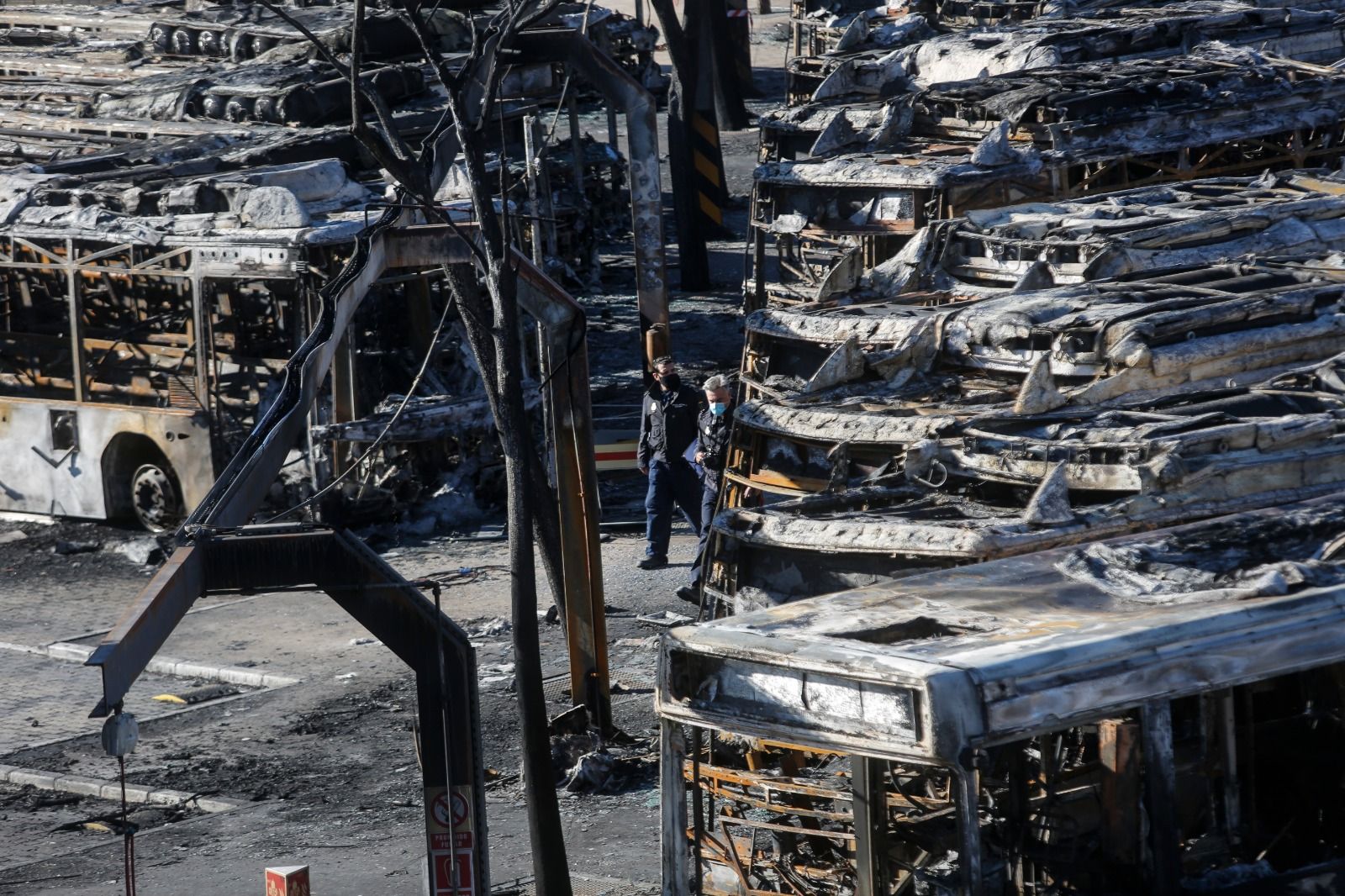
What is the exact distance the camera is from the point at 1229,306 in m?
10.2

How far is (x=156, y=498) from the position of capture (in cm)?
1558

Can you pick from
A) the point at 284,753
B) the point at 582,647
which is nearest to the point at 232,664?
the point at 284,753

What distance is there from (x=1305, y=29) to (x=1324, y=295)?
31.8ft

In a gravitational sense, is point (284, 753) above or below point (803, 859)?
below

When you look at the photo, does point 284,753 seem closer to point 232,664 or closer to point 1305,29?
point 232,664

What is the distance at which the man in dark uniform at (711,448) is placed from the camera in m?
12.6

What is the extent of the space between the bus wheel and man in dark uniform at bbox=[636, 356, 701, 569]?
405 centimetres

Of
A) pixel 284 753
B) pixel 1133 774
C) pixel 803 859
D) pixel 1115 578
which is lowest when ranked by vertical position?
pixel 284 753

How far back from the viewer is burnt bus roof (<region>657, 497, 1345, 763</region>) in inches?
220

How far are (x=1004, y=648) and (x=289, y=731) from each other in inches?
248

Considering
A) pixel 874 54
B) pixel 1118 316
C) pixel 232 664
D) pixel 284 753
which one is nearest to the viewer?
pixel 1118 316

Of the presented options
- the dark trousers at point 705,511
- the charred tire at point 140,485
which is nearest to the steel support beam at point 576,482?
the dark trousers at point 705,511

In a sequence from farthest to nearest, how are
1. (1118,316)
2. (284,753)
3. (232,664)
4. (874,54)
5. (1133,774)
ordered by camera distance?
1. (874,54)
2. (232,664)
3. (284,753)
4. (1118,316)
5. (1133,774)

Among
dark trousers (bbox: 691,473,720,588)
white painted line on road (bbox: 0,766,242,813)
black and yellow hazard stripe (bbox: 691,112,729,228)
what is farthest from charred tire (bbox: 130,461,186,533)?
black and yellow hazard stripe (bbox: 691,112,729,228)
